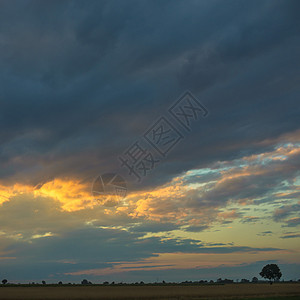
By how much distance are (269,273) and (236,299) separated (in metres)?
144

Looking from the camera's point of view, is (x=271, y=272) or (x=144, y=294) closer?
(x=144, y=294)

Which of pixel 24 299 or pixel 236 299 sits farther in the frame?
pixel 236 299

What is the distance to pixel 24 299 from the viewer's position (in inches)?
2280

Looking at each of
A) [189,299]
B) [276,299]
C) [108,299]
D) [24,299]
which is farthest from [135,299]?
[276,299]

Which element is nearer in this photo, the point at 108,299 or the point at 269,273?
the point at 108,299

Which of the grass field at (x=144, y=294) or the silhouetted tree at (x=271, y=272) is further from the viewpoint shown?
the silhouetted tree at (x=271, y=272)

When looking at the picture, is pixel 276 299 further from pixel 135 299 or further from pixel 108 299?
pixel 108 299

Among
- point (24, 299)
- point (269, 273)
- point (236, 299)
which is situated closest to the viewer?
point (24, 299)

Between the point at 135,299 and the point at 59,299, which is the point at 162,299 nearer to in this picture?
the point at 135,299

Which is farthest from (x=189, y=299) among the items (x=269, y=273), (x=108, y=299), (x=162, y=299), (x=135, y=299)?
(x=269, y=273)

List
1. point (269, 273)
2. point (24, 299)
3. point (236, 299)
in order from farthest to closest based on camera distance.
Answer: point (269, 273)
point (236, 299)
point (24, 299)

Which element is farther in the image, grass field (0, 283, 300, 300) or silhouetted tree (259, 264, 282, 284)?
silhouetted tree (259, 264, 282, 284)

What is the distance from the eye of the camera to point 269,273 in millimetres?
193250

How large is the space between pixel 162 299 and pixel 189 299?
461 centimetres
